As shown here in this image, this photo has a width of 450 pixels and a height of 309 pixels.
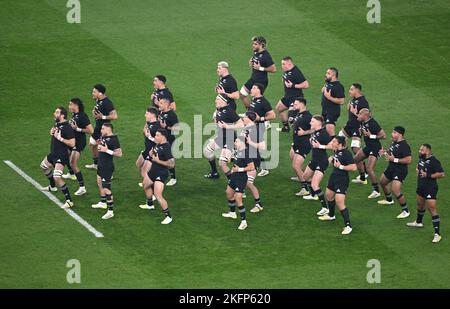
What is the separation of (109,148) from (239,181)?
11.2 ft

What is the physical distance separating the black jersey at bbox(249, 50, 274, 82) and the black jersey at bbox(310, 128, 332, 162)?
5349mm

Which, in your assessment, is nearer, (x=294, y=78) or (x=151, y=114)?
(x=151, y=114)

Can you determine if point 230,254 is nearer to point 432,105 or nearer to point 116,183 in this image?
point 116,183

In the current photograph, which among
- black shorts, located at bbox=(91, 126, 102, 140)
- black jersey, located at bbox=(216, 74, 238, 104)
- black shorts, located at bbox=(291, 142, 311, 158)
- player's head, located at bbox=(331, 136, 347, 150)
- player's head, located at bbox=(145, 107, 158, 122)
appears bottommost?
black shorts, located at bbox=(291, 142, 311, 158)

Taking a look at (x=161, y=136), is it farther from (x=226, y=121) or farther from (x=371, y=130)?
(x=371, y=130)

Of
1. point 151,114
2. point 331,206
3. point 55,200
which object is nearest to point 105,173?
point 55,200

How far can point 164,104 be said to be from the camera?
3111 cm

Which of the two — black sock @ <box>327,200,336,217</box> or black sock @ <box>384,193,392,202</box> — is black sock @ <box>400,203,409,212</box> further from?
black sock @ <box>327,200,336,217</box>

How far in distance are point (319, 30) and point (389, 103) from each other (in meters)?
5.86

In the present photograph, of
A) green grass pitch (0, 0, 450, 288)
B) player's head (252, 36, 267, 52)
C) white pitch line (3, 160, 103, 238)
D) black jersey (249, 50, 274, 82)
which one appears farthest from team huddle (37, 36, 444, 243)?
player's head (252, 36, 267, 52)

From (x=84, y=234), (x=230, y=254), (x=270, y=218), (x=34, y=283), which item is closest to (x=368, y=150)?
(x=270, y=218)

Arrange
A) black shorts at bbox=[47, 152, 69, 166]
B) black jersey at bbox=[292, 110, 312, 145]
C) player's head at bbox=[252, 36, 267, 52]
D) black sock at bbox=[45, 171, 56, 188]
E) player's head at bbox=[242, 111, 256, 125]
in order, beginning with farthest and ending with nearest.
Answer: player's head at bbox=[252, 36, 267, 52] < black jersey at bbox=[292, 110, 312, 145] < black sock at bbox=[45, 171, 56, 188] < player's head at bbox=[242, 111, 256, 125] < black shorts at bbox=[47, 152, 69, 166]

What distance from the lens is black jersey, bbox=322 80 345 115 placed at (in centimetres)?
3259

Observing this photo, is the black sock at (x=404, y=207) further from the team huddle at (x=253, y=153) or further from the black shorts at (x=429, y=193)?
the black shorts at (x=429, y=193)
